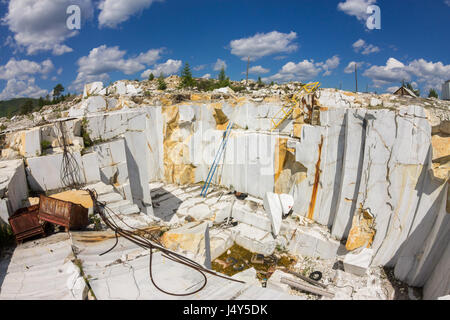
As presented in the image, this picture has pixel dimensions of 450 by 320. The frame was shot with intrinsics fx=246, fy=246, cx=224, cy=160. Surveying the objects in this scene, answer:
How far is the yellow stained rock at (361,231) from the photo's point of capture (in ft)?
18.3

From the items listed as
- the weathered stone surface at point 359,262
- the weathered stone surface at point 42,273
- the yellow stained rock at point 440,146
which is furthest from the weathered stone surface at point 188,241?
the yellow stained rock at point 440,146

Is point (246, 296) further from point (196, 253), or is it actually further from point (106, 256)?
point (106, 256)

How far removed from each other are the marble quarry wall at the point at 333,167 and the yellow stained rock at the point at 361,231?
21 mm

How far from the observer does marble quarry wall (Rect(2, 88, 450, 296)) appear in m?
4.58

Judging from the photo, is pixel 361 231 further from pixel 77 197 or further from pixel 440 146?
pixel 77 197

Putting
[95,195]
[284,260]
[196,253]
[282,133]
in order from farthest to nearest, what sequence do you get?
[282,133] → [284,260] → [95,195] → [196,253]

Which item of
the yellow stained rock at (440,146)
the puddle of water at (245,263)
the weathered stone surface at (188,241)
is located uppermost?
the yellow stained rock at (440,146)

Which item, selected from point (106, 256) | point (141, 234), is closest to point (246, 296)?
point (106, 256)

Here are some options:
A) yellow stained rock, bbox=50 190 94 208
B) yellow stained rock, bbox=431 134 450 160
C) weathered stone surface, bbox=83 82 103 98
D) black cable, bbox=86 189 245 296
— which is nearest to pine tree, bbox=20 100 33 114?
weathered stone surface, bbox=83 82 103 98

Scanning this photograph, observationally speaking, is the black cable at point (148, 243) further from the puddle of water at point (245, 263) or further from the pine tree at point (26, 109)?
the pine tree at point (26, 109)

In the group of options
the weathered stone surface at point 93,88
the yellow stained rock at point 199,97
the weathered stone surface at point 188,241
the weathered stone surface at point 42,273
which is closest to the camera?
the weathered stone surface at point 42,273

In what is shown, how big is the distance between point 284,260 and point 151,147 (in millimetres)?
6066

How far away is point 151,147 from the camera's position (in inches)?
368

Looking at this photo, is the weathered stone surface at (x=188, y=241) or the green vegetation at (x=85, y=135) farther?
the green vegetation at (x=85, y=135)
